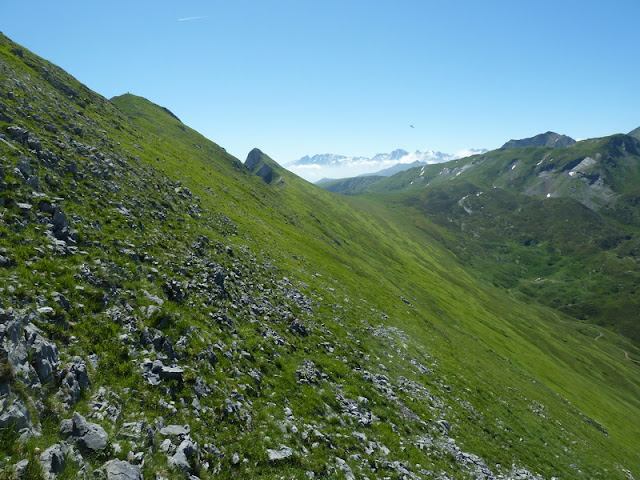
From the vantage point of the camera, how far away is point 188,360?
51.4 feet

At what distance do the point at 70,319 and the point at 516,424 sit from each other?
3854cm

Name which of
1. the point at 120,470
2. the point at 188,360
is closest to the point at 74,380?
the point at 120,470

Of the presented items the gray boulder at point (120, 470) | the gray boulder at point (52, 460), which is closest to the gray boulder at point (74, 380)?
Answer: the gray boulder at point (52, 460)

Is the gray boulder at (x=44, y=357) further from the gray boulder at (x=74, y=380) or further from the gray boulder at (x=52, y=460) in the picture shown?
the gray boulder at (x=52, y=460)

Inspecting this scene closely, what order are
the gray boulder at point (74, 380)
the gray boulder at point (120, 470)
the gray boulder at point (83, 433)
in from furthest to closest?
1. the gray boulder at point (74, 380)
2. the gray boulder at point (83, 433)
3. the gray boulder at point (120, 470)

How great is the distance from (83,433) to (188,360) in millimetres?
6028

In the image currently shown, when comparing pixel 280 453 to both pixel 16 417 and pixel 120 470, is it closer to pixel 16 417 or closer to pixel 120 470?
pixel 120 470

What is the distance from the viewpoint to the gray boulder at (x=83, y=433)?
9.51 meters

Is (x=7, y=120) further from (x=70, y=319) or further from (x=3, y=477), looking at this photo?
(x=3, y=477)

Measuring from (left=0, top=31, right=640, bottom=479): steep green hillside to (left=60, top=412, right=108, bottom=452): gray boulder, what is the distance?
45mm

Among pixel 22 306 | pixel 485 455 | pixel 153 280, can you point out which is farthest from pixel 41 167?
pixel 485 455

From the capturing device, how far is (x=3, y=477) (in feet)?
24.3

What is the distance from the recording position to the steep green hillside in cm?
1069

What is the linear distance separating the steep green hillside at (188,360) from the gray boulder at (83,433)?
5 centimetres
